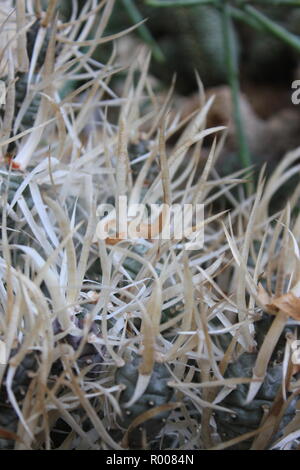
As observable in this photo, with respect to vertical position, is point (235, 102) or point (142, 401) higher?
point (235, 102)

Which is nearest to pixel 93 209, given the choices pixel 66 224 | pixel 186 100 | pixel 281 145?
pixel 66 224

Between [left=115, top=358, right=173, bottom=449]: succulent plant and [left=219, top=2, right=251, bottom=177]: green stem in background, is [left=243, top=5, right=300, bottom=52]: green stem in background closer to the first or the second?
[left=219, top=2, right=251, bottom=177]: green stem in background

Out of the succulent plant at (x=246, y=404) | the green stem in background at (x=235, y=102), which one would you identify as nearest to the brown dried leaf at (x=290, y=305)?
the succulent plant at (x=246, y=404)

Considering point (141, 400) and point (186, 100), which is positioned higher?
point (186, 100)

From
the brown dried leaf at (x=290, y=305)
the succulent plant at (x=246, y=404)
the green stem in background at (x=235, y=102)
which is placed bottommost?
the succulent plant at (x=246, y=404)

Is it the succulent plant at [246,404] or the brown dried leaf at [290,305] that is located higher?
the brown dried leaf at [290,305]

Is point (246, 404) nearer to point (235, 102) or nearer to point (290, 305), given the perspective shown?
point (290, 305)

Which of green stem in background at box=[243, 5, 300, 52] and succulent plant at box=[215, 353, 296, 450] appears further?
green stem in background at box=[243, 5, 300, 52]

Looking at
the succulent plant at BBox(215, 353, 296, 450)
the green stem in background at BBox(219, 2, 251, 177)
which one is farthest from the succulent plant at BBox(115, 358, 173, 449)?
the green stem in background at BBox(219, 2, 251, 177)

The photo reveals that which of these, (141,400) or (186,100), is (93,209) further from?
(186,100)

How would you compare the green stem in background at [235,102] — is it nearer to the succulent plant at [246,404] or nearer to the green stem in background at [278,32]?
the green stem in background at [278,32]

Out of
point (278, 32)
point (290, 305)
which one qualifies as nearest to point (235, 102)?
point (278, 32)
